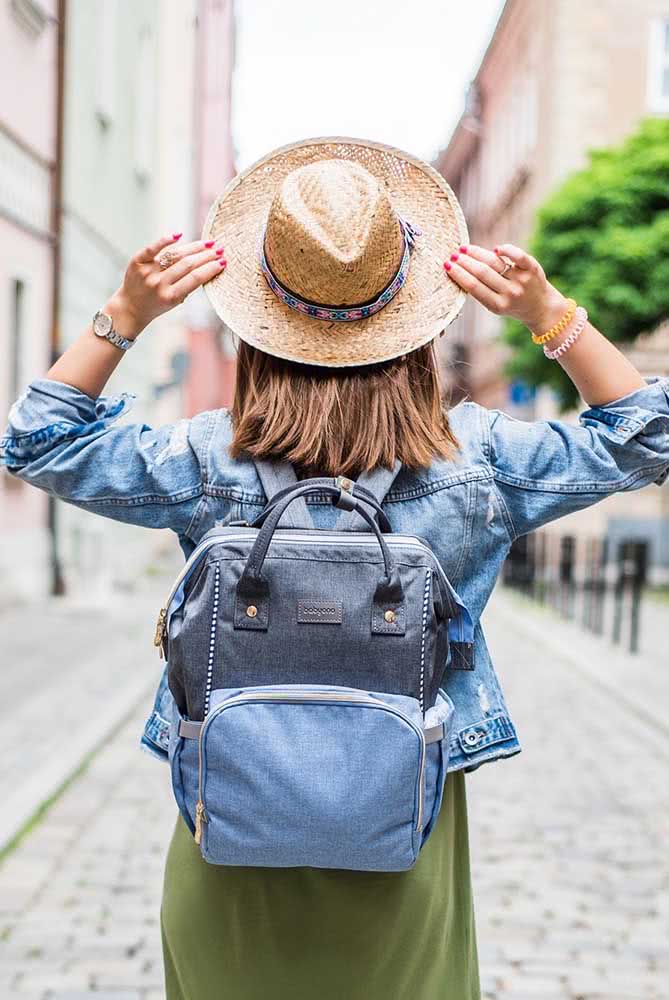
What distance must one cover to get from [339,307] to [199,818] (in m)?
0.72

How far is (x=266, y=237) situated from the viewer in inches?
78.1

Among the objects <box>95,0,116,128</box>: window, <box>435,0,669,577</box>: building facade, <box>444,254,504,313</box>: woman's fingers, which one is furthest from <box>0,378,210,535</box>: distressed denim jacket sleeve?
<box>435,0,669,577</box>: building facade

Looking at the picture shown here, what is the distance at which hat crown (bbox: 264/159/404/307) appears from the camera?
6.26 ft

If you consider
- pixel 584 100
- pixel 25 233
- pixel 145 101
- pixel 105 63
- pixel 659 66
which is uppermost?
pixel 659 66

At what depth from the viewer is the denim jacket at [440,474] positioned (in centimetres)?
193

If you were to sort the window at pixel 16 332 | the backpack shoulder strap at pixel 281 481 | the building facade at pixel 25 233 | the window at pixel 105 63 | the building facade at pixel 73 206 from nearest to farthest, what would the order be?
the backpack shoulder strap at pixel 281 481 → the building facade at pixel 25 233 → the building facade at pixel 73 206 → the window at pixel 16 332 → the window at pixel 105 63

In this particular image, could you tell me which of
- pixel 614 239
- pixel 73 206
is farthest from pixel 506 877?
pixel 614 239

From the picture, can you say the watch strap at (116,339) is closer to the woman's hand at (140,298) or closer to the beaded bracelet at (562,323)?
the woman's hand at (140,298)

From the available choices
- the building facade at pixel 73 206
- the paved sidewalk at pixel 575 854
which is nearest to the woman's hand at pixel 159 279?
the paved sidewalk at pixel 575 854

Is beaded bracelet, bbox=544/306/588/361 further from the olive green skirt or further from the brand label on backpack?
the olive green skirt

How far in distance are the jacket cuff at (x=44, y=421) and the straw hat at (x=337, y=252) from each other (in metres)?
0.24

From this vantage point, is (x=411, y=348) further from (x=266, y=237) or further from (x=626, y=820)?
(x=626, y=820)

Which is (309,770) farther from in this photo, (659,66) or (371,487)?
(659,66)

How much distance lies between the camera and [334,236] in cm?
191
